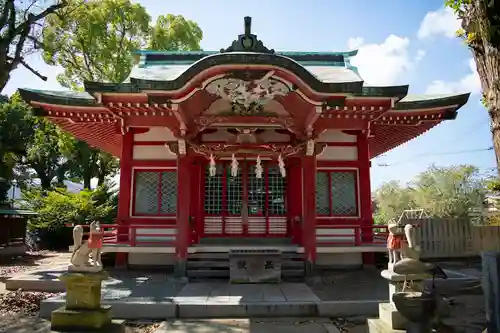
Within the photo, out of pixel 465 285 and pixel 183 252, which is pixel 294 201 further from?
pixel 465 285

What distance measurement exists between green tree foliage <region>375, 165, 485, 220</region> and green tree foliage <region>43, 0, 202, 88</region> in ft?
61.8

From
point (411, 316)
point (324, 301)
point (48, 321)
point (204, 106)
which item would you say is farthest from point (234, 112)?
point (411, 316)

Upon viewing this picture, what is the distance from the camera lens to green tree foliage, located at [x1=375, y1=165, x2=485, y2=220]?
20439 mm

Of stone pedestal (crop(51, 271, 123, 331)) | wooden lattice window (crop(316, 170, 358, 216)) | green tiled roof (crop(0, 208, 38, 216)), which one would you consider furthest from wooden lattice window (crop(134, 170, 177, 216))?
green tiled roof (crop(0, 208, 38, 216))

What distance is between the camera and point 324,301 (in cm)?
679

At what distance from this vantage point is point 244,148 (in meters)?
9.49

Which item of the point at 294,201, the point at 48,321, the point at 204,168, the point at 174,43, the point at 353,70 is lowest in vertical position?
the point at 48,321

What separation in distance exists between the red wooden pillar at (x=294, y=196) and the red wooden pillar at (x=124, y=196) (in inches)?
184

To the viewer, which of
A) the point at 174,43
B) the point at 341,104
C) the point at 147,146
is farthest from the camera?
the point at 174,43

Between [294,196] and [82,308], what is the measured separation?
675 cm

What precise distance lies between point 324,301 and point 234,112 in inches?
199

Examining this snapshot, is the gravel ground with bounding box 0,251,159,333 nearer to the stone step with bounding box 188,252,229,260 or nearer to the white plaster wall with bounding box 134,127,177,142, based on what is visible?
the stone step with bounding box 188,252,229,260

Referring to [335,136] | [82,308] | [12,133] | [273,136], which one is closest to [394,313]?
[82,308]

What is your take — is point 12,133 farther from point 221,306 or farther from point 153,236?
point 221,306
